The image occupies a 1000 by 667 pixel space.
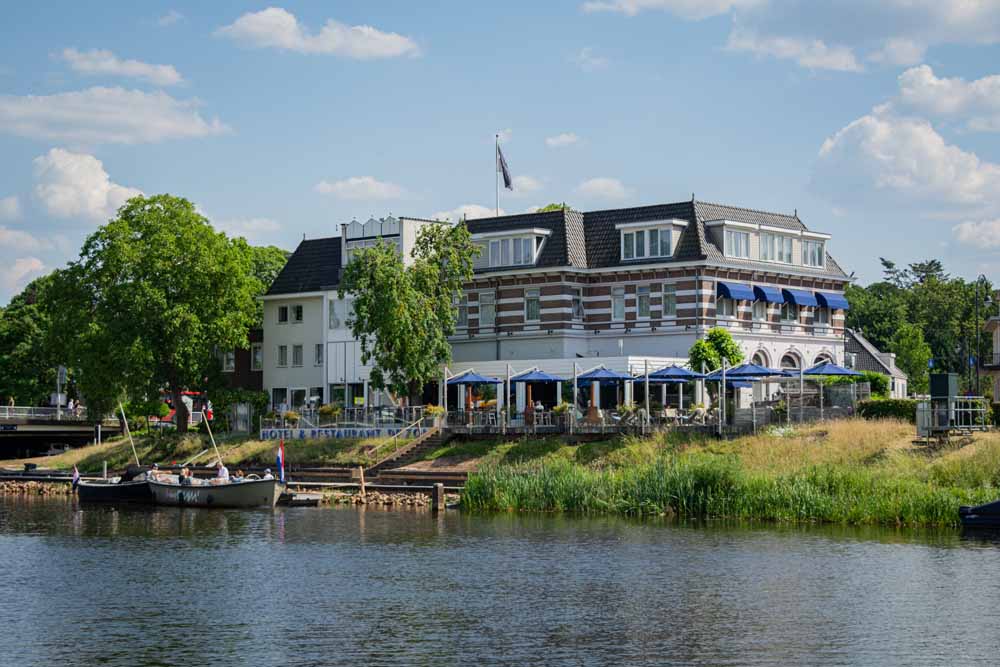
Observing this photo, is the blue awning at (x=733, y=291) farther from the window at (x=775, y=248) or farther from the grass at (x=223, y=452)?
the grass at (x=223, y=452)

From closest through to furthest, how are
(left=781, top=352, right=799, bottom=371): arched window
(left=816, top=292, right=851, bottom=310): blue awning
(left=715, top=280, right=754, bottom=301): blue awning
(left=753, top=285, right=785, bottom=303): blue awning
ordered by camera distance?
(left=715, top=280, right=754, bottom=301): blue awning → (left=753, top=285, right=785, bottom=303): blue awning → (left=781, top=352, right=799, bottom=371): arched window → (left=816, top=292, right=851, bottom=310): blue awning

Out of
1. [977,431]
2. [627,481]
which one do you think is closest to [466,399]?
[627,481]

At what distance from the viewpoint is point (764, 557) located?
1582 inches

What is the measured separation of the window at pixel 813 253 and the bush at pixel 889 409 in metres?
20.9


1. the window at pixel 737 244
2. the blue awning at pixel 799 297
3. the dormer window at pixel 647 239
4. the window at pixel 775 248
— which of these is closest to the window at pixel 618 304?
the dormer window at pixel 647 239

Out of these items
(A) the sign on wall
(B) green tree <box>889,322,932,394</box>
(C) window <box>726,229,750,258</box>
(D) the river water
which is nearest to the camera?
(D) the river water

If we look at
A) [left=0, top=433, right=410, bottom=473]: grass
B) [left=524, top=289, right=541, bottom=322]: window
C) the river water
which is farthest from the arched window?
the river water

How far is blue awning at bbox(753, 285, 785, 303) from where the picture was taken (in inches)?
2956

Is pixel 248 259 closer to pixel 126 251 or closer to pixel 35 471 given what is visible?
pixel 126 251

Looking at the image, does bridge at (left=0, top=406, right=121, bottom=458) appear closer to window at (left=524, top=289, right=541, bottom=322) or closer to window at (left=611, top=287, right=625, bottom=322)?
window at (left=524, top=289, right=541, bottom=322)

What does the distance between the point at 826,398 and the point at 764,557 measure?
74.8ft

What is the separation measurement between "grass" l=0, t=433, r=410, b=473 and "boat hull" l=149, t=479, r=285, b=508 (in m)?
8.97

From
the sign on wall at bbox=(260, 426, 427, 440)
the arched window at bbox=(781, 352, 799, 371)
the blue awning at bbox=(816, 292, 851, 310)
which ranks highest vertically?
the blue awning at bbox=(816, 292, 851, 310)

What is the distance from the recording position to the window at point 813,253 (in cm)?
7919
